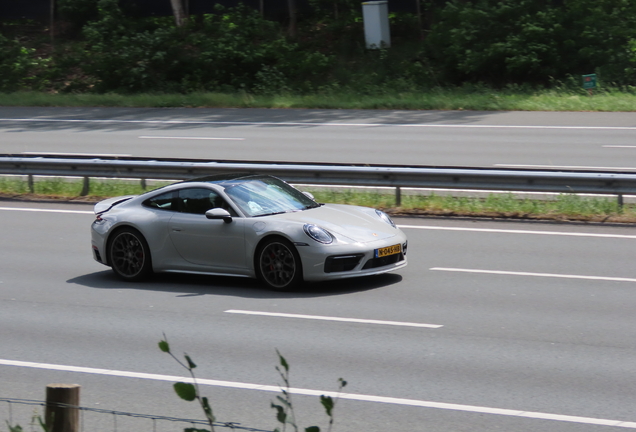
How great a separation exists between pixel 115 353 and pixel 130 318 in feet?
4.02

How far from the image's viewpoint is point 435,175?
1450 centimetres

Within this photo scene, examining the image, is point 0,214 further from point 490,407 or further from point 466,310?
point 490,407

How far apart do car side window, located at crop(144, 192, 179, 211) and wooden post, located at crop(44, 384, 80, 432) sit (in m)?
6.90

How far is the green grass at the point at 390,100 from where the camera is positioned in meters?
26.4

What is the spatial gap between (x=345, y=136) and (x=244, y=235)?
43.5 feet

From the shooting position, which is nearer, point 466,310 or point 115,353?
point 115,353

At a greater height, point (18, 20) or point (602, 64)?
point (18, 20)

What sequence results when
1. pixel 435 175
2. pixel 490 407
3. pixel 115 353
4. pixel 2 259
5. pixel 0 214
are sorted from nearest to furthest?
pixel 490 407, pixel 115 353, pixel 2 259, pixel 435 175, pixel 0 214

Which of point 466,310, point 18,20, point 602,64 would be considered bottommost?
point 466,310

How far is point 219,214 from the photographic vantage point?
9.93 meters

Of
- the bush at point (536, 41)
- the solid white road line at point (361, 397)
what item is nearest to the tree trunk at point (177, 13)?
the bush at point (536, 41)

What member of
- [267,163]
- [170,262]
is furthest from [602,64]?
[170,262]

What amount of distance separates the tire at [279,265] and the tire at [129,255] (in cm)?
150

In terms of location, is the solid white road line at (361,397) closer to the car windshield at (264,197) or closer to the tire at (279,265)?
the tire at (279,265)
